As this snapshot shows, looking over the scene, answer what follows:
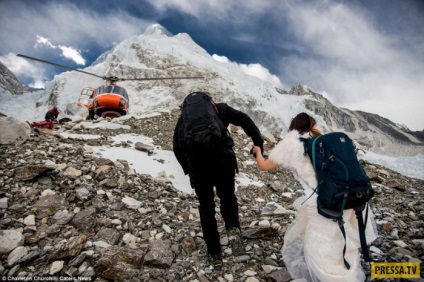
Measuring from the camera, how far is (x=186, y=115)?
10.3 feet

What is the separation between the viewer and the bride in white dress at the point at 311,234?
2316 millimetres

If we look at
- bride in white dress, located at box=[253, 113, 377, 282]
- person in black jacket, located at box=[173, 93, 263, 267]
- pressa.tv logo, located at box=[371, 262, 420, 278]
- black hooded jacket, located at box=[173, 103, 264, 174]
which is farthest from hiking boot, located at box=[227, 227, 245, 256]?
pressa.tv logo, located at box=[371, 262, 420, 278]

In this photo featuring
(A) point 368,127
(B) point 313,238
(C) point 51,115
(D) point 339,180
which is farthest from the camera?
(A) point 368,127

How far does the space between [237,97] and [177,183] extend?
81781 mm

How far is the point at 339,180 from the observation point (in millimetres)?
2207

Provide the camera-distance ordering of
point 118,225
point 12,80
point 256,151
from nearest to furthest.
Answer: point 256,151, point 118,225, point 12,80

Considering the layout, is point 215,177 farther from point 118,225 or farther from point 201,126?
point 118,225

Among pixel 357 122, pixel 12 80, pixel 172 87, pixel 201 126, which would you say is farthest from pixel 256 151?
pixel 12 80

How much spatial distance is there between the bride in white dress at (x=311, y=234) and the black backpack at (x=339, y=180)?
10 centimetres

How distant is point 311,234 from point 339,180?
0.61 metres

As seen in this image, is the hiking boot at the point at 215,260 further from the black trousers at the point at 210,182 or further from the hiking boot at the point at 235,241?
the hiking boot at the point at 235,241

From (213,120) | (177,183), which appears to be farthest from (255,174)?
(213,120)

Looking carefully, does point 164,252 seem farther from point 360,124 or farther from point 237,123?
point 360,124

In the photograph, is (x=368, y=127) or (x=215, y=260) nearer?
(x=215, y=260)
